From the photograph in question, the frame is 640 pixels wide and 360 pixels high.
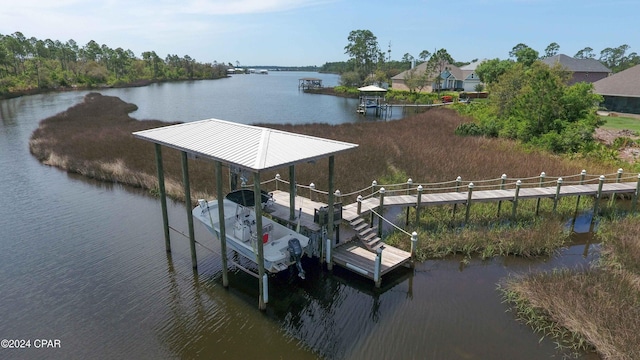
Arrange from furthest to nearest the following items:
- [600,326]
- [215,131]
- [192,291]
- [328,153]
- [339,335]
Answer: [215,131], [192,291], [328,153], [339,335], [600,326]

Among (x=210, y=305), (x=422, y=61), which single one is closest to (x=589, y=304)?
(x=210, y=305)

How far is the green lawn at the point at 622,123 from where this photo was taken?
103 feet

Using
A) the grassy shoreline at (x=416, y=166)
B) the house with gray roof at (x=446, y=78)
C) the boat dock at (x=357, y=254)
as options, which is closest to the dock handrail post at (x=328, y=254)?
the boat dock at (x=357, y=254)

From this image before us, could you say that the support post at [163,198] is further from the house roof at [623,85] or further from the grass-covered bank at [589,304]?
the house roof at [623,85]

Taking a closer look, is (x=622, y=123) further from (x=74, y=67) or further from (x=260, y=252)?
(x=74, y=67)

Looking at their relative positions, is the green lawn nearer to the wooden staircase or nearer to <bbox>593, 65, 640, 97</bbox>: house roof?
<bbox>593, 65, 640, 97</bbox>: house roof

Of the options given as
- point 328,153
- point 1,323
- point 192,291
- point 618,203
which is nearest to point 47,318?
point 1,323

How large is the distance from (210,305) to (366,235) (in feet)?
18.2

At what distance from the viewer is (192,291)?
454 inches

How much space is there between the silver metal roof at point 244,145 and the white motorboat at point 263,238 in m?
2.53

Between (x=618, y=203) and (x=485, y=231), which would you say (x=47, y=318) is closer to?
(x=485, y=231)

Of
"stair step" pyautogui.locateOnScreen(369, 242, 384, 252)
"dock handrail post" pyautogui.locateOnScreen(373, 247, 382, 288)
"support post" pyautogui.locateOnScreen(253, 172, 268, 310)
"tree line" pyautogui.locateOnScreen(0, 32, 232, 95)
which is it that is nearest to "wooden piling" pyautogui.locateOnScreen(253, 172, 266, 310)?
"support post" pyautogui.locateOnScreen(253, 172, 268, 310)

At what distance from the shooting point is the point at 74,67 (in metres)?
108

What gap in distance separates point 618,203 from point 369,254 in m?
14.7
